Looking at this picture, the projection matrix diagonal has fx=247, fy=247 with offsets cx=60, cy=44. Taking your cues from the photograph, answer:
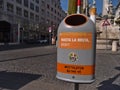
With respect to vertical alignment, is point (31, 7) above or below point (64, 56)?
above

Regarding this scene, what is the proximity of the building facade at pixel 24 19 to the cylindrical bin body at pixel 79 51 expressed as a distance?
4772cm

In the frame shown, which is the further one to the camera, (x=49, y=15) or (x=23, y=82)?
(x=49, y=15)

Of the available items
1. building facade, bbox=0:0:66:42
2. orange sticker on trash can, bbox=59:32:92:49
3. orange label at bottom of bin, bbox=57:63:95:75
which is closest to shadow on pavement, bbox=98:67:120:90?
orange label at bottom of bin, bbox=57:63:95:75

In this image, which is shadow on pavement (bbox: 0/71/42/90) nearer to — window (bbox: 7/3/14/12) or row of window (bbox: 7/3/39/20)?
window (bbox: 7/3/14/12)

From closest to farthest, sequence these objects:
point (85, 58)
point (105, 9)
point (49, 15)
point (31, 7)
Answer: point (85, 58)
point (105, 9)
point (31, 7)
point (49, 15)

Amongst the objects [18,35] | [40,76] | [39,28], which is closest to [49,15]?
[39,28]

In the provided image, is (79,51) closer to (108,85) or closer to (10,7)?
(108,85)

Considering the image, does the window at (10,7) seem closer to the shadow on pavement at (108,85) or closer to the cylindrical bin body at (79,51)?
the shadow on pavement at (108,85)

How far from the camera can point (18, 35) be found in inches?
2192

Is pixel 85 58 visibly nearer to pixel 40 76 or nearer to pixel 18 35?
pixel 40 76

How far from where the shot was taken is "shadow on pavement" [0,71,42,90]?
6890 mm

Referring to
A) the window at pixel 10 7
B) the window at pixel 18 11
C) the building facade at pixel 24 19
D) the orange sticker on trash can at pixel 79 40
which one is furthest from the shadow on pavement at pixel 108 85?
the window at pixel 18 11

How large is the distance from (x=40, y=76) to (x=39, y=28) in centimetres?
6837

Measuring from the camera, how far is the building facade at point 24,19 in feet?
178
